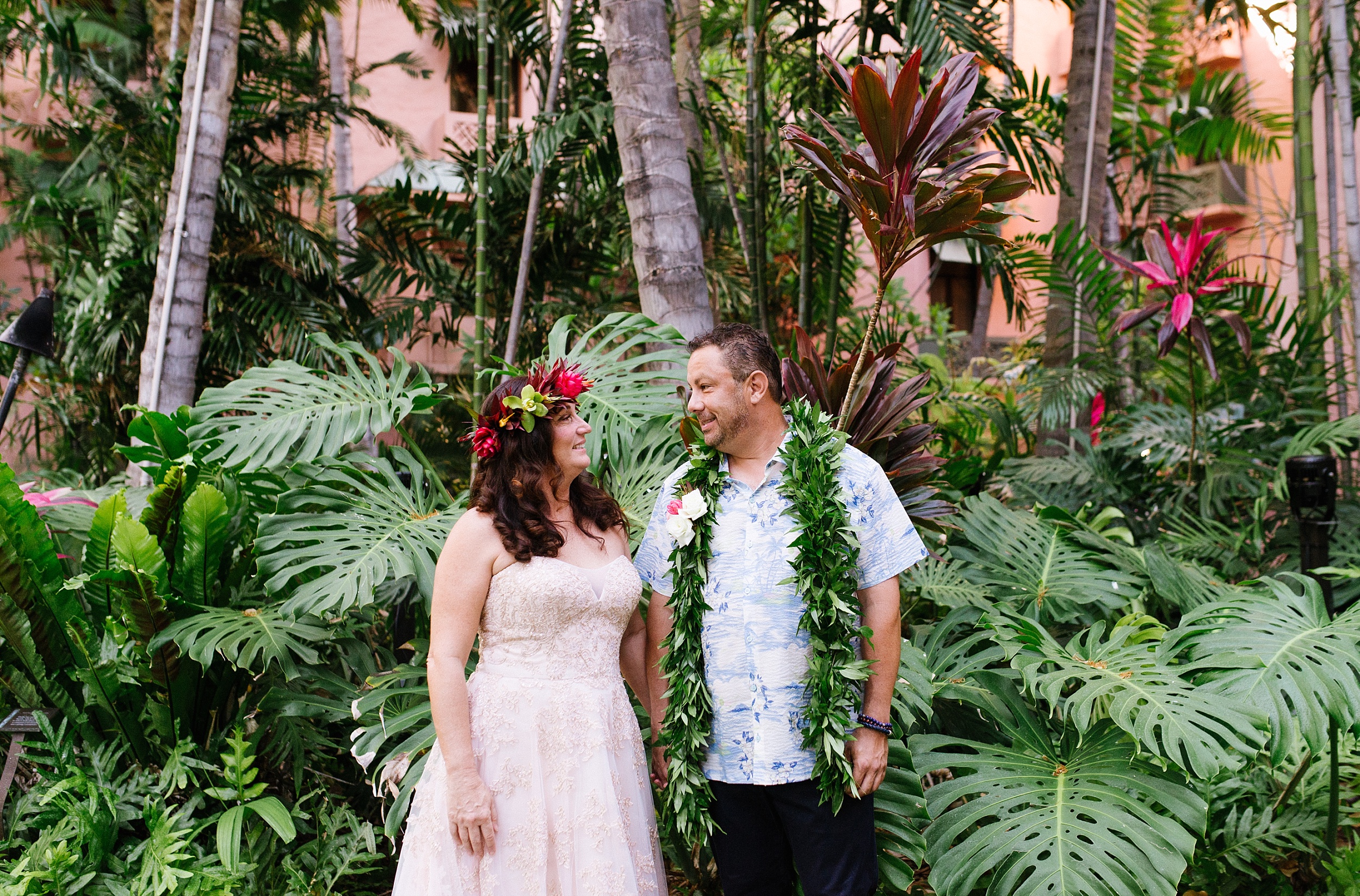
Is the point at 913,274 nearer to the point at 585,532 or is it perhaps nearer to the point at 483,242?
the point at 483,242

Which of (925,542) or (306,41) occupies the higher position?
(306,41)

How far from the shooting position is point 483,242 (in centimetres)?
379

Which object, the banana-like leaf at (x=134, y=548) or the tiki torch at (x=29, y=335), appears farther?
the tiki torch at (x=29, y=335)

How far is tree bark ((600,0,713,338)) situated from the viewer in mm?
3436

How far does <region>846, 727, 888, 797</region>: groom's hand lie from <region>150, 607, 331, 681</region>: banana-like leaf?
4.96ft

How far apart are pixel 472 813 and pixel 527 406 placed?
832 millimetres

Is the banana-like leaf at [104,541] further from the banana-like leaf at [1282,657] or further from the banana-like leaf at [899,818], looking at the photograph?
the banana-like leaf at [1282,657]

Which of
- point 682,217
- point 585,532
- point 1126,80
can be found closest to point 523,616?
point 585,532

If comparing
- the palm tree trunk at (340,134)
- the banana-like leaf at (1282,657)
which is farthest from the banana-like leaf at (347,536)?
the palm tree trunk at (340,134)

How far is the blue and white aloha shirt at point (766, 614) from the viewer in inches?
76.1

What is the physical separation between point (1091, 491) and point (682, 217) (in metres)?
2.36

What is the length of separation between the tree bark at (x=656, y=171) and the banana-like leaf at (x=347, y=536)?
3.53 feet

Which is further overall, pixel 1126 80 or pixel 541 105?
pixel 1126 80

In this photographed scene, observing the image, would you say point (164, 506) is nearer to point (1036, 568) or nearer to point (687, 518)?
point (687, 518)
